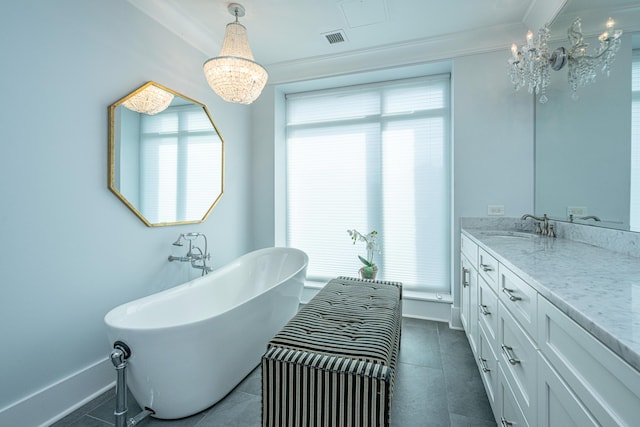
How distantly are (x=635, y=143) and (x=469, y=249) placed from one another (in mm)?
1125

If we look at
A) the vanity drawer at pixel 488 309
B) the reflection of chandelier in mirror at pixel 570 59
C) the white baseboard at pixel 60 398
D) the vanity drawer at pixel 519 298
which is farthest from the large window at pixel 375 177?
the white baseboard at pixel 60 398

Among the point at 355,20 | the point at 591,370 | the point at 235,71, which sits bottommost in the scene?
the point at 591,370

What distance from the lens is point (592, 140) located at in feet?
5.63

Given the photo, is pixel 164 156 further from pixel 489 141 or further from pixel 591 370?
pixel 489 141

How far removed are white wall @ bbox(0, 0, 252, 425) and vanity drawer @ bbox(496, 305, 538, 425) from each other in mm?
2323

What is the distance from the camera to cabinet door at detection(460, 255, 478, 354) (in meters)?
1.92

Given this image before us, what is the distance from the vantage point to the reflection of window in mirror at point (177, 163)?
216cm

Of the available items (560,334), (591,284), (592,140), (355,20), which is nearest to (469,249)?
(592,140)

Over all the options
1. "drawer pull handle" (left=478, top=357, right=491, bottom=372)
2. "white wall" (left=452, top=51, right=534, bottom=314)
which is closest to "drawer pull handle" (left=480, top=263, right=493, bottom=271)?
"drawer pull handle" (left=478, top=357, right=491, bottom=372)

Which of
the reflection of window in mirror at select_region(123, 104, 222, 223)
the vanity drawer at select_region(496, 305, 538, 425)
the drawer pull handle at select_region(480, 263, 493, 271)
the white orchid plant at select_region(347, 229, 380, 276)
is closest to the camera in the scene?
the vanity drawer at select_region(496, 305, 538, 425)

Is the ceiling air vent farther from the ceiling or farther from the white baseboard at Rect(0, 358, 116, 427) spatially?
the white baseboard at Rect(0, 358, 116, 427)

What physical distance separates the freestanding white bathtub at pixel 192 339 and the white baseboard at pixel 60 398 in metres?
0.48

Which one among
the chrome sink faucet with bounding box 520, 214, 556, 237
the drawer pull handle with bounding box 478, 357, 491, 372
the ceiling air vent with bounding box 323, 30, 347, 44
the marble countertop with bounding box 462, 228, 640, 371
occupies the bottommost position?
the drawer pull handle with bounding box 478, 357, 491, 372

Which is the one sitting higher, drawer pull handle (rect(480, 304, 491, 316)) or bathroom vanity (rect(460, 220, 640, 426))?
bathroom vanity (rect(460, 220, 640, 426))
